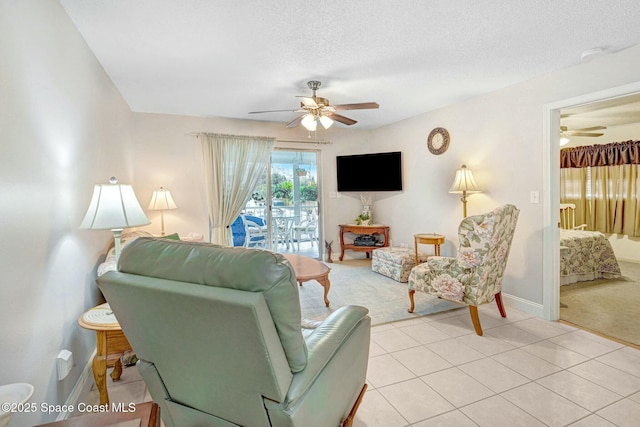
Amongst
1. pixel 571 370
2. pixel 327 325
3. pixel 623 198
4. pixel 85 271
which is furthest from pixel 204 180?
pixel 623 198

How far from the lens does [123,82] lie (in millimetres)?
3131

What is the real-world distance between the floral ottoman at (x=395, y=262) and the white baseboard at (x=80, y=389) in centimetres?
338

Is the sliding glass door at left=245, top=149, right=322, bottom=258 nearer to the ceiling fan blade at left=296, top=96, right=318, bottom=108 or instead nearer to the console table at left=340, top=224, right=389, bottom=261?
the console table at left=340, top=224, right=389, bottom=261

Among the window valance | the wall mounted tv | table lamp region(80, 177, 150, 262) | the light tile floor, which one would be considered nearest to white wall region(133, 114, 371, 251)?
the wall mounted tv

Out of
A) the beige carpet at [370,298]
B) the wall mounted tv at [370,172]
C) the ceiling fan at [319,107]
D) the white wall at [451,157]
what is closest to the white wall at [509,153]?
the white wall at [451,157]

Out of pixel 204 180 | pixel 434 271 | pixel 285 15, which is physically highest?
pixel 285 15

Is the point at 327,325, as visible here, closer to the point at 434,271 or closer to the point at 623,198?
the point at 434,271

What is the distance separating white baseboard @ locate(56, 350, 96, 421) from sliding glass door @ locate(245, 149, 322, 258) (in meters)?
3.19

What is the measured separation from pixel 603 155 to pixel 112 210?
7132mm

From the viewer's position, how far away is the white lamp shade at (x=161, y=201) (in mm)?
4008

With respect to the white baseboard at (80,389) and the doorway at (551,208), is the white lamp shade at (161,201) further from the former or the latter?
the doorway at (551,208)

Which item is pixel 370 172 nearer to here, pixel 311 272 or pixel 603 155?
pixel 311 272

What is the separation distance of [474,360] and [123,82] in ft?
13.0

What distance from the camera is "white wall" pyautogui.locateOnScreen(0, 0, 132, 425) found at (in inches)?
49.1
